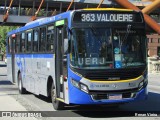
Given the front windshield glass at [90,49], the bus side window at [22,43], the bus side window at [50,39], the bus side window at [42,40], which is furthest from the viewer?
the bus side window at [22,43]

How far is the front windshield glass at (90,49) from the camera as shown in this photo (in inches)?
423

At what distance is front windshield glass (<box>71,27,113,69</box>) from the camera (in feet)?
35.2

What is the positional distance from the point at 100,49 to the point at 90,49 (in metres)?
0.26

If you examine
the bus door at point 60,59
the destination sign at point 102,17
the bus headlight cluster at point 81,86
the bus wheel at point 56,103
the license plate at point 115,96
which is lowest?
the bus wheel at point 56,103

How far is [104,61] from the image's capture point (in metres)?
10.8

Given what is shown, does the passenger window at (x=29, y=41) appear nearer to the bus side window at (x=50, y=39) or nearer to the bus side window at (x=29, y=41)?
the bus side window at (x=29, y=41)

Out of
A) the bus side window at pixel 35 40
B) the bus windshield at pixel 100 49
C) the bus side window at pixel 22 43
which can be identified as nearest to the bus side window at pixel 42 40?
the bus side window at pixel 35 40

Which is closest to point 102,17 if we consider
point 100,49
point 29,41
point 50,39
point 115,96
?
point 100,49

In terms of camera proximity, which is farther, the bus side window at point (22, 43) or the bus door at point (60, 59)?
the bus side window at point (22, 43)

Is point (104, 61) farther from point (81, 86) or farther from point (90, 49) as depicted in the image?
point (81, 86)

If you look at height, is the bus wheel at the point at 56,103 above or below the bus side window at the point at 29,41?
below

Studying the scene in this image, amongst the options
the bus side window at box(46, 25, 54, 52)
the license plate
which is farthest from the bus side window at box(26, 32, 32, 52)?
the license plate

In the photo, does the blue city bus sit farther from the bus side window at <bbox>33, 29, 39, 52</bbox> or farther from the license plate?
the bus side window at <bbox>33, 29, 39, 52</bbox>

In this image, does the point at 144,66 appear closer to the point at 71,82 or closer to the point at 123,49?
the point at 123,49
